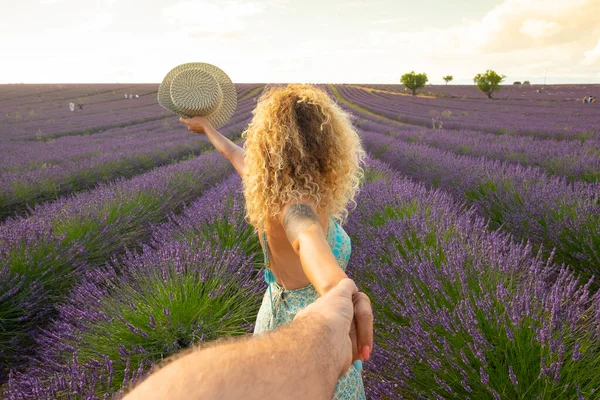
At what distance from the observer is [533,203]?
3.71m

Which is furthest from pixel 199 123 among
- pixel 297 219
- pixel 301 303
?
pixel 297 219

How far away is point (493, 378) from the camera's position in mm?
1417

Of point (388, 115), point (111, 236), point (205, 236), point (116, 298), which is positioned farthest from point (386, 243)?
point (388, 115)

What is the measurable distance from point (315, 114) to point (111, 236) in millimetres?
3086

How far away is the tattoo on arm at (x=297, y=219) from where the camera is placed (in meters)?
0.89

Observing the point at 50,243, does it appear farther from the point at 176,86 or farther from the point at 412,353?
the point at 412,353

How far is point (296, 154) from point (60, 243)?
276 centimetres

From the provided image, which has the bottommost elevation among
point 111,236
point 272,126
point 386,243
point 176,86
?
point 111,236

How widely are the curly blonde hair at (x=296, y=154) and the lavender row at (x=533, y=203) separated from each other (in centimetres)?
175

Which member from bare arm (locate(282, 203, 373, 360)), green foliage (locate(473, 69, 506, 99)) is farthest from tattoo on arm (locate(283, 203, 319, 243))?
green foliage (locate(473, 69, 506, 99))

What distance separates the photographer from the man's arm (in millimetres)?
316

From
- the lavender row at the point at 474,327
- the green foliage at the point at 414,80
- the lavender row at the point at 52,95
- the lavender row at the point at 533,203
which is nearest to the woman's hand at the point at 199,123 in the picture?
the lavender row at the point at 474,327

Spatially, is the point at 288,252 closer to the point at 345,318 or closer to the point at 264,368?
the point at 345,318

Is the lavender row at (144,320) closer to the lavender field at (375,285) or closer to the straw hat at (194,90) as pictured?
the lavender field at (375,285)
